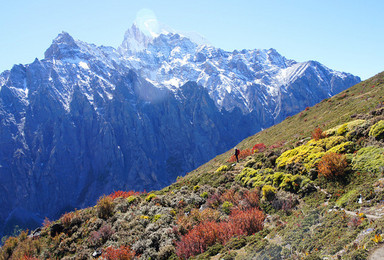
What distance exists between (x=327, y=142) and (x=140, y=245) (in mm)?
13811

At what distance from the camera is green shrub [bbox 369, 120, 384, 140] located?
13641 mm

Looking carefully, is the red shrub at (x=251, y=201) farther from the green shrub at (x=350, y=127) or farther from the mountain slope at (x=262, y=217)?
the green shrub at (x=350, y=127)

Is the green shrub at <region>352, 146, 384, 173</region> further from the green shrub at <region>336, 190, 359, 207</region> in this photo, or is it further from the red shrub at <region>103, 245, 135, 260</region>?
the red shrub at <region>103, 245, 135, 260</region>

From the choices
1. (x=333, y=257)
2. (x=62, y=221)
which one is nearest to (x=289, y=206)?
(x=333, y=257)

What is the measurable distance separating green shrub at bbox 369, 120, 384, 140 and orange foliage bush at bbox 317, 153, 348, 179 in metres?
2.51

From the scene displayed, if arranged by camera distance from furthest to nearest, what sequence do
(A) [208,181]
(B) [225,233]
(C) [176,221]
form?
(A) [208,181]
(C) [176,221]
(B) [225,233]

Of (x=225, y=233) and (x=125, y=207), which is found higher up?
(x=125, y=207)

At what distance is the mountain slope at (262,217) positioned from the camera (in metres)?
9.16

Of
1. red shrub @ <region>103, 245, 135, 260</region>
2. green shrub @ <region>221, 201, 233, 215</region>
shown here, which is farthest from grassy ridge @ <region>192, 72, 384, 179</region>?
red shrub @ <region>103, 245, 135, 260</region>

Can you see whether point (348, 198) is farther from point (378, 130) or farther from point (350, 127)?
point (350, 127)

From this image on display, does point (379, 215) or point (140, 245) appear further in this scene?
point (140, 245)

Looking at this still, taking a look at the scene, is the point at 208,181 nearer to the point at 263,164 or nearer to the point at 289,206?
the point at 263,164

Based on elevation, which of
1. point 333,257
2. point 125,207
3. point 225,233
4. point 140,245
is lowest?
point 333,257

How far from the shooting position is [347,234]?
843 centimetres
